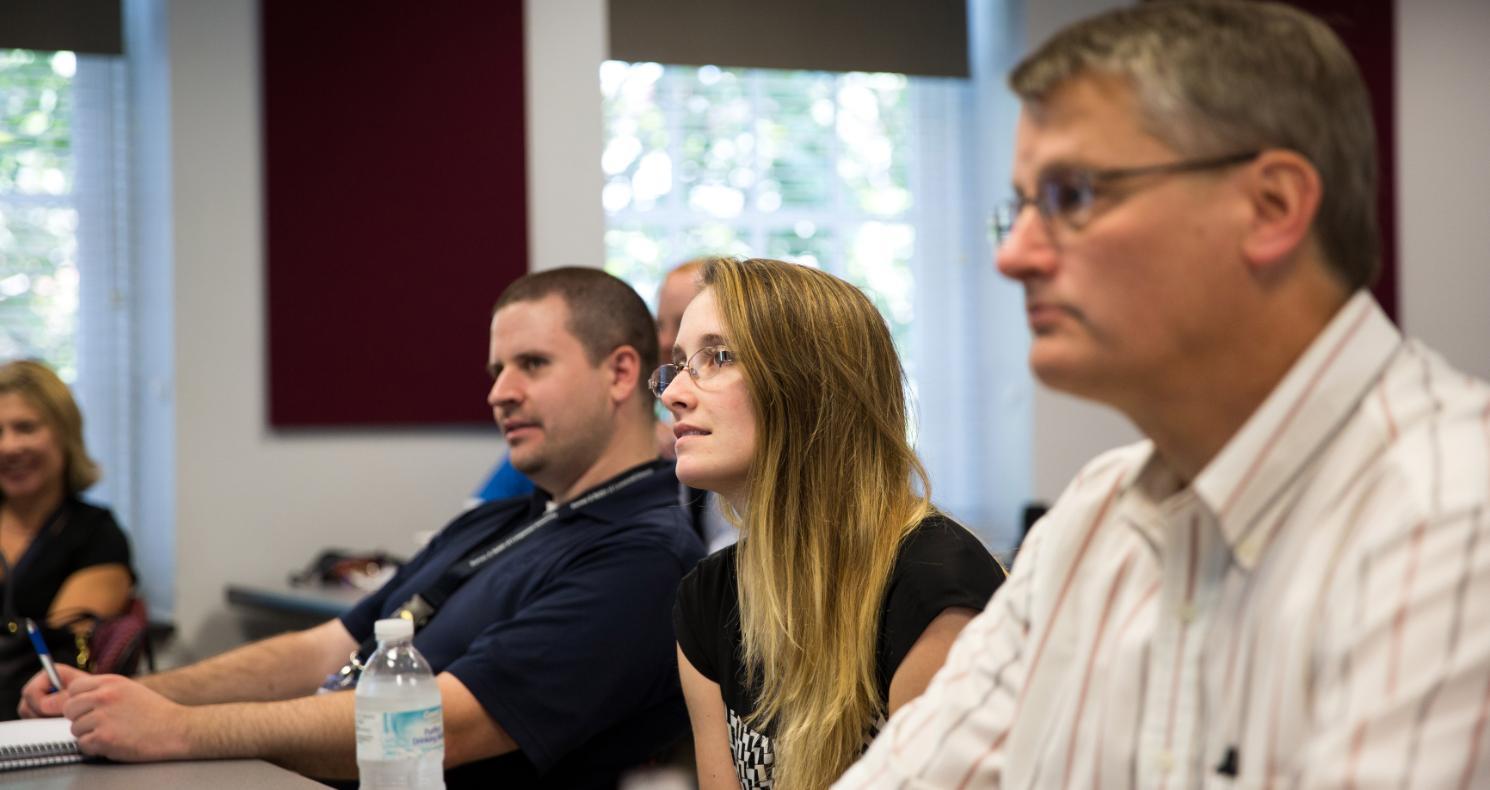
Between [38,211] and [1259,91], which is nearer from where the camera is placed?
[1259,91]

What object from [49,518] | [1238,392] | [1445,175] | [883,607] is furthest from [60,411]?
[1445,175]

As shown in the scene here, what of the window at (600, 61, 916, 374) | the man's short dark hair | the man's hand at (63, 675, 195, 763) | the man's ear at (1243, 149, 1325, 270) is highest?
the window at (600, 61, 916, 374)

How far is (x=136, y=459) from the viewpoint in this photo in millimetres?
5070

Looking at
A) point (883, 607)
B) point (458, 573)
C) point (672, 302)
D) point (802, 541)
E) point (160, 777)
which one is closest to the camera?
point (883, 607)

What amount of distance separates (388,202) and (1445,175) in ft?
14.3

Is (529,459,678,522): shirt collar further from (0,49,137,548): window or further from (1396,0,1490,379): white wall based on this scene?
(1396,0,1490,379): white wall

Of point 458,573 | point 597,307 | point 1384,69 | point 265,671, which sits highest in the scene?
point 1384,69

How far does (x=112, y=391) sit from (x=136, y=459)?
255mm

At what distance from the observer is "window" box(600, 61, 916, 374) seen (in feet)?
18.4

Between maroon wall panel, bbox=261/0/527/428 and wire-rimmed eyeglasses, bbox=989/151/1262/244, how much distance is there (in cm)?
413

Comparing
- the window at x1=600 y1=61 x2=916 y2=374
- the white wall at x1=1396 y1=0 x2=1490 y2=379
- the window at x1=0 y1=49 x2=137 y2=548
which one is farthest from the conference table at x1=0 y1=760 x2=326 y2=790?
the white wall at x1=1396 y1=0 x2=1490 y2=379

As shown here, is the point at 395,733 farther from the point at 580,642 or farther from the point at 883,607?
the point at 883,607

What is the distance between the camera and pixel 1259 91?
0.93m

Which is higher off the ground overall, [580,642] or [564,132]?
[564,132]
